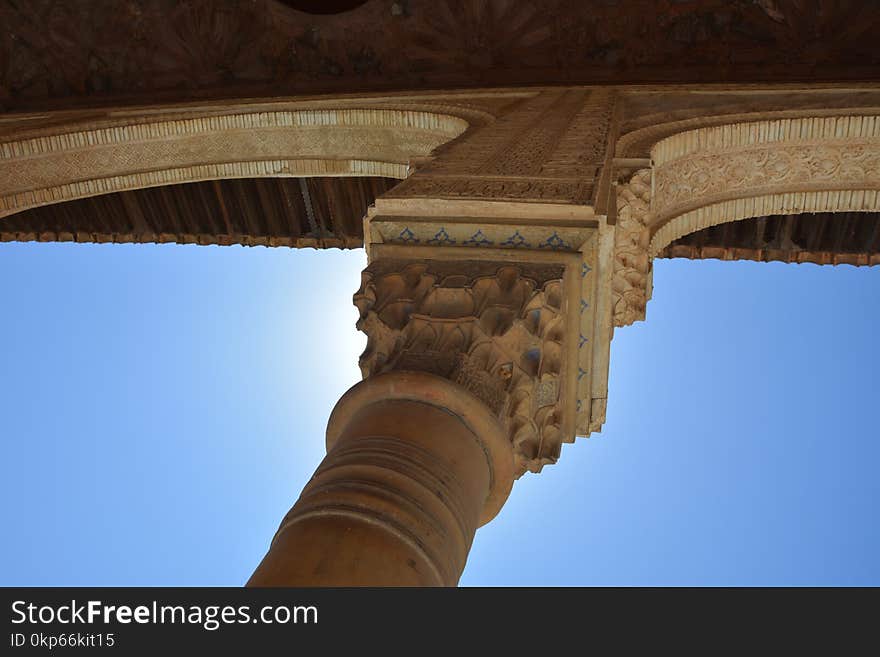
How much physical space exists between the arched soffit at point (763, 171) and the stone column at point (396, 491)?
2.09 m

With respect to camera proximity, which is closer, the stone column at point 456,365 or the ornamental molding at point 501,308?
the stone column at point 456,365

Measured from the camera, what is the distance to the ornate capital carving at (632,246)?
366 cm

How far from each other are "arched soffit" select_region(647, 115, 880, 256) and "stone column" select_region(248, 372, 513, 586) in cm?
209

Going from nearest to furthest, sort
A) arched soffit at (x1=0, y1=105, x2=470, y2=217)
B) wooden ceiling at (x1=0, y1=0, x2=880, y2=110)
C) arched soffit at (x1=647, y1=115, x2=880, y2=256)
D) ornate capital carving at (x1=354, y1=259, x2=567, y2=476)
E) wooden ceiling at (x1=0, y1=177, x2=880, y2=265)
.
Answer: ornate capital carving at (x1=354, y1=259, x2=567, y2=476)
arched soffit at (x1=647, y1=115, x2=880, y2=256)
arched soffit at (x1=0, y1=105, x2=470, y2=217)
wooden ceiling at (x1=0, y1=0, x2=880, y2=110)
wooden ceiling at (x1=0, y1=177, x2=880, y2=265)

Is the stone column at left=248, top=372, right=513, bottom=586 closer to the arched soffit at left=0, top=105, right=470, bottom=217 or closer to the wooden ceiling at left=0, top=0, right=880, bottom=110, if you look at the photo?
the arched soffit at left=0, top=105, right=470, bottom=217

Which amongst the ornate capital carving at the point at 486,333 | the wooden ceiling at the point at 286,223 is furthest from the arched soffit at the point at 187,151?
the ornate capital carving at the point at 486,333

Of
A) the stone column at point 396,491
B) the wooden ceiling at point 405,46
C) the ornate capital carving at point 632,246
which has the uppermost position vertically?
Answer: the wooden ceiling at point 405,46

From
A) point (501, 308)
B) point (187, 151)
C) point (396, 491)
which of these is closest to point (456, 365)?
point (501, 308)

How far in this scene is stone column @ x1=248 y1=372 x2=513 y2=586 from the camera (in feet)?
6.21

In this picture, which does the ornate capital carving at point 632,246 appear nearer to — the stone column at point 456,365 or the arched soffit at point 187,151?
the stone column at point 456,365

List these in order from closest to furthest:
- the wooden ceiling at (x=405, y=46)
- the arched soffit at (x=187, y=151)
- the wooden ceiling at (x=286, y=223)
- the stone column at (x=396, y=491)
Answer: the stone column at (x=396, y=491), the arched soffit at (x=187, y=151), the wooden ceiling at (x=405, y=46), the wooden ceiling at (x=286, y=223)

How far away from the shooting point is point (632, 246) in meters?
3.71

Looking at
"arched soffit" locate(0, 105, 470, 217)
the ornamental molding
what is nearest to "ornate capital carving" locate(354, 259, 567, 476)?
the ornamental molding
